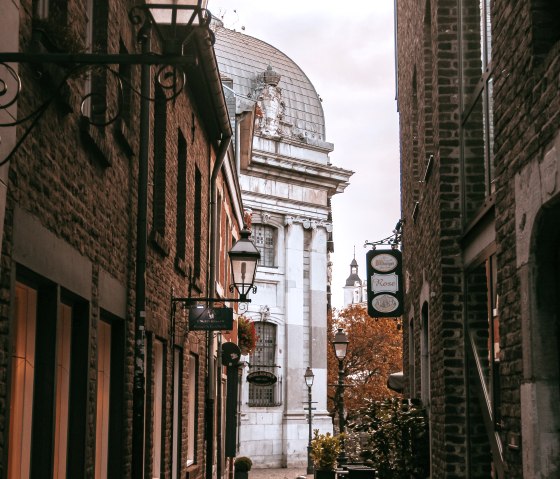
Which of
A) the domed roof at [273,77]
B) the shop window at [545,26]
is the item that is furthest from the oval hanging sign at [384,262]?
the domed roof at [273,77]

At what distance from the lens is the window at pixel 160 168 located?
12.5m

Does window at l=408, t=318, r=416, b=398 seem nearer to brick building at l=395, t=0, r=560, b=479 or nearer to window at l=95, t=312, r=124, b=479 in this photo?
brick building at l=395, t=0, r=560, b=479

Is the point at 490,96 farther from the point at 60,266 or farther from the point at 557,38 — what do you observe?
the point at 60,266

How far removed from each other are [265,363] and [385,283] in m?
28.1

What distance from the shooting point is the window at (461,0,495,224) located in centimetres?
978

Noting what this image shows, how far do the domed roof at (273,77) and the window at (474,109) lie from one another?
36963 mm

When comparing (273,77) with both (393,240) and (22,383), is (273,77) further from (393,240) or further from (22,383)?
(22,383)

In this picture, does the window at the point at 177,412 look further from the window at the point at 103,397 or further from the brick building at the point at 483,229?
the window at the point at 103,397

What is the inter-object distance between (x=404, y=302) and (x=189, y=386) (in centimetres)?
406

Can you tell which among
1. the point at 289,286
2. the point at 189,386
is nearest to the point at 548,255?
the point at 189,386

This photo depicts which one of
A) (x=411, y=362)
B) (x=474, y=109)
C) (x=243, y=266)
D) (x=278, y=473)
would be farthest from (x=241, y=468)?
(x=474, y=109)

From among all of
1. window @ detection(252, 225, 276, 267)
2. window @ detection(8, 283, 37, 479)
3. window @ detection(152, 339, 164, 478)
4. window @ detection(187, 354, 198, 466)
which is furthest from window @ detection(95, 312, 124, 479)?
window @ detection(252, 225, 276, 267)

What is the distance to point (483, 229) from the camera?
932 cm

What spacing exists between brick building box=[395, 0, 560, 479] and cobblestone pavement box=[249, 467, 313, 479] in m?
22.3
